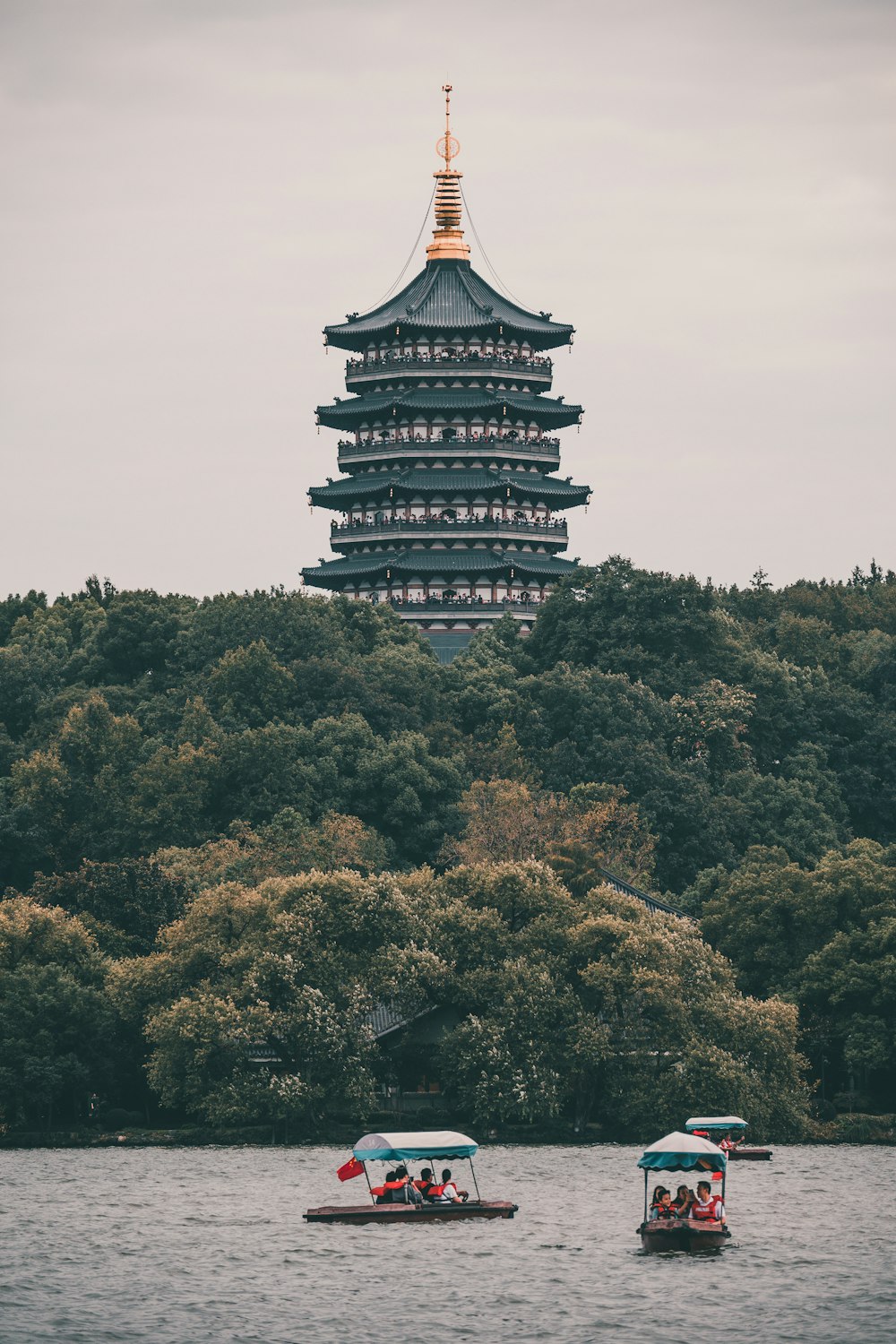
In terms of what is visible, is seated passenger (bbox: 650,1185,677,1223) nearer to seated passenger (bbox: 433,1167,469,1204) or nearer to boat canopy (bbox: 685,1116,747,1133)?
seated passenger (bbox: 433,1167,469,1204)

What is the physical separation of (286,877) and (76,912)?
774 centimetres

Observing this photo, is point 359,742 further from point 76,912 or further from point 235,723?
point 76,912

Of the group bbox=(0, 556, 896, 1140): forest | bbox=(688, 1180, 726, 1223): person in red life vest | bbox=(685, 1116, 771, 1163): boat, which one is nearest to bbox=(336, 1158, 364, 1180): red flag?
bbox=(688, 1180, 726, 1223): person in red life vest

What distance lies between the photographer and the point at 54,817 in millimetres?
107000

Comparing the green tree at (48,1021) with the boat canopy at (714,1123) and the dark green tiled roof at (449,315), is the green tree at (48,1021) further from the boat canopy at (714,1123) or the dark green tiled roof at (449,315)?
the dark green tiled roof at (449,315)

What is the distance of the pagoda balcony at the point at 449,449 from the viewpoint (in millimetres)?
127000

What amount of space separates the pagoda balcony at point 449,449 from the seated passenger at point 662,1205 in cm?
6795

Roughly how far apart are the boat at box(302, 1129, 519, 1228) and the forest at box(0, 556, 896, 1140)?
49.7ft

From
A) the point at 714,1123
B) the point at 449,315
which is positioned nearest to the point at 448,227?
the point at 449,315

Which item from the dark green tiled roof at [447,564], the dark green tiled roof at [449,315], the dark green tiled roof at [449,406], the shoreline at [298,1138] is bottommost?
the shoreline at [298,1138]

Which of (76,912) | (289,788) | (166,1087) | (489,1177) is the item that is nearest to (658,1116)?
(489,1177)

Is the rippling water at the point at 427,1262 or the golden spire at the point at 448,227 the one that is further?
the golden spire at the point at 448,227

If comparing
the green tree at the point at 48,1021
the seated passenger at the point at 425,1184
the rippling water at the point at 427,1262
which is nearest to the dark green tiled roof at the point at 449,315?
the green tree at the point at 48,1021

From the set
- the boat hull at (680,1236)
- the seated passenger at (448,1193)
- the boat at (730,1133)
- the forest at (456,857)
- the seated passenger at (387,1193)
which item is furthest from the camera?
the forest at (456,857)
